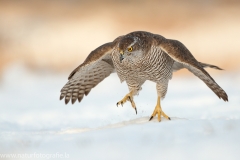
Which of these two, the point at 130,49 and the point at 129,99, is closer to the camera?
the point at 130,49

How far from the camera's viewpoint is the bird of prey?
8.62 metres

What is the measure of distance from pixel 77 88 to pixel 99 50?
1172 mm

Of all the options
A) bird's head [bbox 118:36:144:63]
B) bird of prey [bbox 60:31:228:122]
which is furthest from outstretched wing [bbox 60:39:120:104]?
bird's head [bbox 118:36:144:63]

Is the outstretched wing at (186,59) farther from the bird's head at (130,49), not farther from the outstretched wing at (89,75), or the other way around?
the outstretched wing at (89,75)

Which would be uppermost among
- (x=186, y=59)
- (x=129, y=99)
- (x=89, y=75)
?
(x=89, y=75)

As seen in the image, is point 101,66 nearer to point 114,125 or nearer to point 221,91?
point 114,125

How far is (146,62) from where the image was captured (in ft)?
28.9

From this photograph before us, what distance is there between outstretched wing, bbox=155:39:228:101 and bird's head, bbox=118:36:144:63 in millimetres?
393

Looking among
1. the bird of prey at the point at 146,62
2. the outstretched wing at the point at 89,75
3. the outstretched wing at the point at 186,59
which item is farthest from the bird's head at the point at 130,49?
the outstretched wing at the point at 89,75

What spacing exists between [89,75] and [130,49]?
1534mm

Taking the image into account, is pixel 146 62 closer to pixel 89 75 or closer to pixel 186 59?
pixel 186 59

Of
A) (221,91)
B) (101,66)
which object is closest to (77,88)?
(101,66)

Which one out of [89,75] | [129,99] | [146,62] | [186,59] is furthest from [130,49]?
[89,75]

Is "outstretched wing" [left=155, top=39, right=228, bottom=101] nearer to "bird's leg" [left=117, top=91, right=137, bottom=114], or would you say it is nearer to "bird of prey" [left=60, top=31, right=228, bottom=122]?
"bird of prey" [left=60, top=31, right=228, bottom=122]
